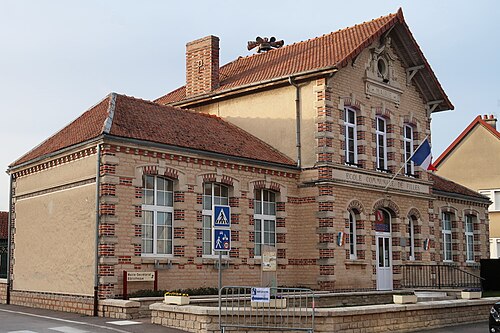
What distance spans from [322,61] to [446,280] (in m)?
10.9

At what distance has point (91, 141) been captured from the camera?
1803 centimetres

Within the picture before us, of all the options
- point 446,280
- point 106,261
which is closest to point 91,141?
point 106,261

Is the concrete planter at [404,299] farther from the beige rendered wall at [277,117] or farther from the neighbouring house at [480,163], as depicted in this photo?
the neighbouring house at [480,163]

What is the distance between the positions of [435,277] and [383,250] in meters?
3.57

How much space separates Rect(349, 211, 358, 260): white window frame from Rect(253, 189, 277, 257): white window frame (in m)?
2.83

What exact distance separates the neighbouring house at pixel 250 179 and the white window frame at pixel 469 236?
2.40 m

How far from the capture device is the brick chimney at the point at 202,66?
25.9 metres

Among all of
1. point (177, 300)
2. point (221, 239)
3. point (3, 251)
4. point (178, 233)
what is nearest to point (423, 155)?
point (178, 233)

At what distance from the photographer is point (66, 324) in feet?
50.7

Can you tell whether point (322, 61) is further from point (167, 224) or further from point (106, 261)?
point (106, 261)

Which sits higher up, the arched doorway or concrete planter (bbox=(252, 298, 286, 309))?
the arched doorway

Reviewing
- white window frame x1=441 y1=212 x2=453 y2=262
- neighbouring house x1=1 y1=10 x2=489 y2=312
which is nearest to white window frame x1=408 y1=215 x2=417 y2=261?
neighbouring house x1=1 y1=10 x2=489 y2=312

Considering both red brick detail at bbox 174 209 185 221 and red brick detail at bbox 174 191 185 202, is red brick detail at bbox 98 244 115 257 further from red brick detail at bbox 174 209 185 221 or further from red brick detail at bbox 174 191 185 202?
red brick detail at bbox 174 191 185 202

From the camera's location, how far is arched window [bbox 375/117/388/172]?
2503cm
